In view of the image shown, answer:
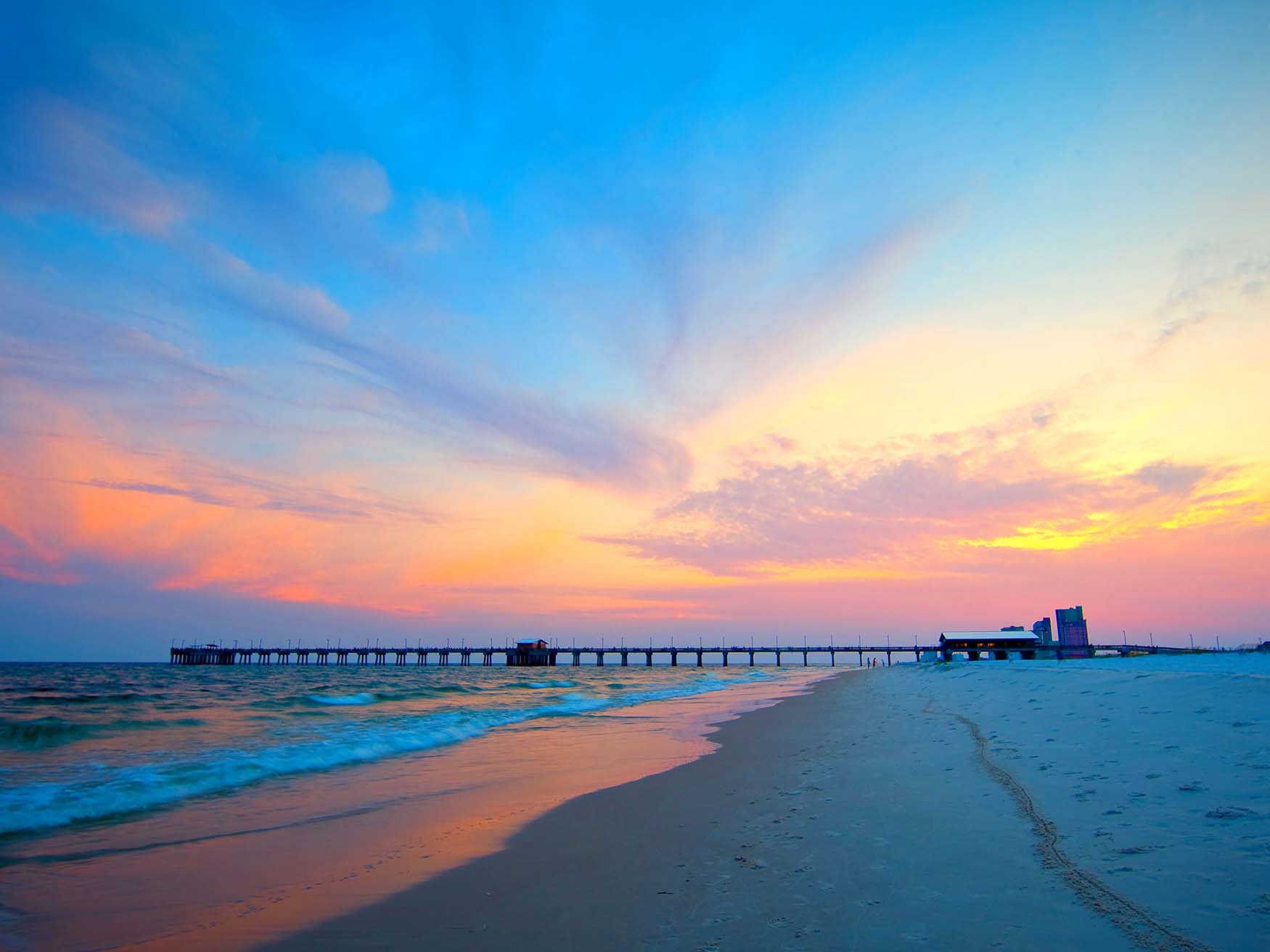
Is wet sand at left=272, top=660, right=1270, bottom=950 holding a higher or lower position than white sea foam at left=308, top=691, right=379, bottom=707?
higher

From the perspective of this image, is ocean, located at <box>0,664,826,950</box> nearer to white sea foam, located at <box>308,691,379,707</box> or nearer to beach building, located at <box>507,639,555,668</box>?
white sea foam, located at <box>308,691,379,707</box>

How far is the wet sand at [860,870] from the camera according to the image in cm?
493

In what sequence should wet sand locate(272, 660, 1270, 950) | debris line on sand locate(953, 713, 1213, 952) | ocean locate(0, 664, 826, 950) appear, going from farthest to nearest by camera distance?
1. ocean locate(0, 664, 826, 950)
2. wet sand locate(272, 660, 1270, 950)
3. debris line on sand locate(953, 713, 1213, 952)

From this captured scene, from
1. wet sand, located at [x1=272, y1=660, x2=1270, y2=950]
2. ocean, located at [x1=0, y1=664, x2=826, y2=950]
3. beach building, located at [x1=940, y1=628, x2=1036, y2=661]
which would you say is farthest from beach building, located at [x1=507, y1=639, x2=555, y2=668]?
wet sand, located at [x1=272, y1=660, x2=1270, y2=950]

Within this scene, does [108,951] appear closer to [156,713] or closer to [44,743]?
[44,743]

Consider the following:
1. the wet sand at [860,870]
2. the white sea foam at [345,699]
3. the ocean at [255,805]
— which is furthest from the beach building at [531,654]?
the wet sand at [860,870]

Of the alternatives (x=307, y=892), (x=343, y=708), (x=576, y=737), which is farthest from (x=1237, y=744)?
(x=343, y=708)

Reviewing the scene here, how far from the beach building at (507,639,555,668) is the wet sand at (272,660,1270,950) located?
14760cm

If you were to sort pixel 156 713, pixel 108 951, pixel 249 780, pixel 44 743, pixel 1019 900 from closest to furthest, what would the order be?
pixel 1019 900
pixel 108 951
pixel 249 780
pixel 44 743
pixel 156 713

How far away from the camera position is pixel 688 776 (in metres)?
12.7

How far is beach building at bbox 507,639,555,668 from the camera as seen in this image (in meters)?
154

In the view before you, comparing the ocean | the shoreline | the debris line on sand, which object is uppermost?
the debris line on sand

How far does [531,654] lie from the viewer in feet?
512

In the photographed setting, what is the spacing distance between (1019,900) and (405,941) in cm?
475
